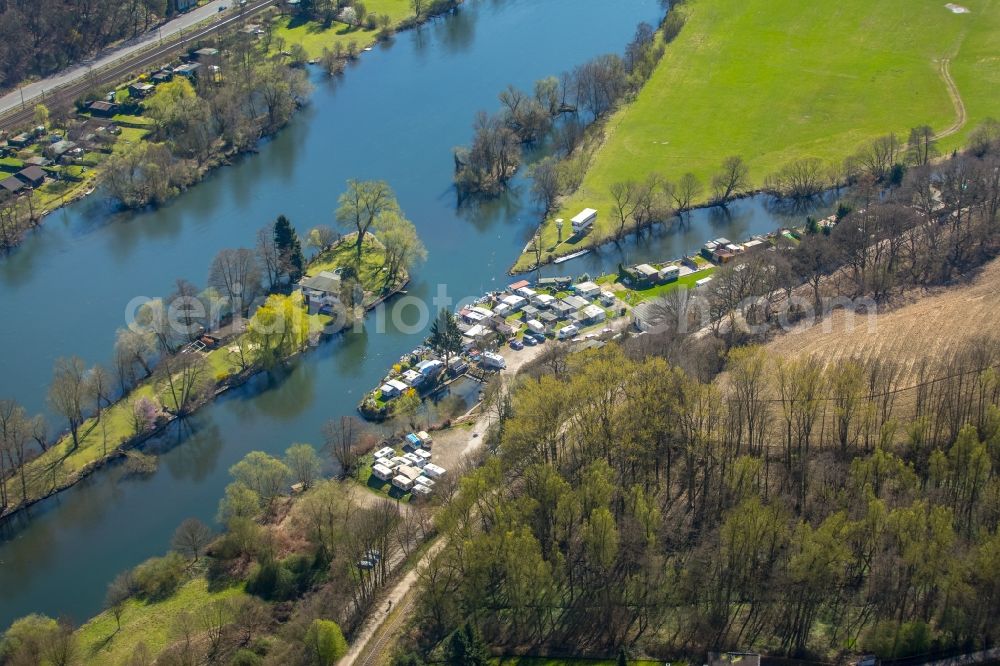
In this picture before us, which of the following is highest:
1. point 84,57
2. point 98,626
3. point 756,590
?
point 84,57

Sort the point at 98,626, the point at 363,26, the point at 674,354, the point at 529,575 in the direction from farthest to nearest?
the point at 363,26, the point at 674,354, the point at 98,626, the point at 529,575

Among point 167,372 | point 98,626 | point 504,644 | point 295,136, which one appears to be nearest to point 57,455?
point 167,372

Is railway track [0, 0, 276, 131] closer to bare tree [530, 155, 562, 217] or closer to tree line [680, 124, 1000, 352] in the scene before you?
bare tree [530, 155, 562, 217]

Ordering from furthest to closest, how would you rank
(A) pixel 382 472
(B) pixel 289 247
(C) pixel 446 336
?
(B) pixel 289 247, (C) pixel 446 336, (A) pixel 382 472

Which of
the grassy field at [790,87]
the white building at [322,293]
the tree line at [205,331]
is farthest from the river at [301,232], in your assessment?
the grassy field at [790,87]

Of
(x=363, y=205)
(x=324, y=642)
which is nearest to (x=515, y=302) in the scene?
(x=363, y=205)

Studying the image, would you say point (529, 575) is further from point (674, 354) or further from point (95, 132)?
point (95, 132)

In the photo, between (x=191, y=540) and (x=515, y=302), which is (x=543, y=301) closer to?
(x=515, y=302)
